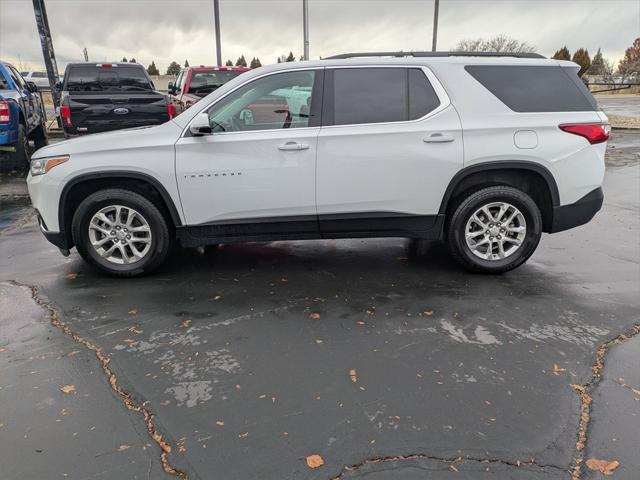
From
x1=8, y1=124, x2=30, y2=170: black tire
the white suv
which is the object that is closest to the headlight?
the white suv

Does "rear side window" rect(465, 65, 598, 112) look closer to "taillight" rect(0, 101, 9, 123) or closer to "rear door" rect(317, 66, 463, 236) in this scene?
"rear door" rect(317, 66, 463, 236)

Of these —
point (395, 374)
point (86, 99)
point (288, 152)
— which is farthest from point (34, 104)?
point (395, 374)

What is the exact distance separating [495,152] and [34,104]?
39.1ft

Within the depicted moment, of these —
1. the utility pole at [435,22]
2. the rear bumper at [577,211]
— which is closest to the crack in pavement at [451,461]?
the rear bumper at [577,211]

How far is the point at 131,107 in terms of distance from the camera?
10062mm

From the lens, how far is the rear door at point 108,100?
9867 mm

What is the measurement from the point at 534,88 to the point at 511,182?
2.81ft

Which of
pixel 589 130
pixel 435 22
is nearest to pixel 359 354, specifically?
pixel 589 130

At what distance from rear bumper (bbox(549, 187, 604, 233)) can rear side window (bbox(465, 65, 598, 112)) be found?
0.79 meters

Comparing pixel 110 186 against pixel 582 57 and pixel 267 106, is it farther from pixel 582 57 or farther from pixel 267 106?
pixel 582 57

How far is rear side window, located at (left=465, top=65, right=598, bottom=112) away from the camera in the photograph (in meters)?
4.57

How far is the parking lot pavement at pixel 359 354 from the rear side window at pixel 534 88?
153 centimetres

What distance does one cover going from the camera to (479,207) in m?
4.64

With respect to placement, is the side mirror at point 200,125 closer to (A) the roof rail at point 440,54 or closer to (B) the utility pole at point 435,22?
(A) the roof rail at point 440,54
